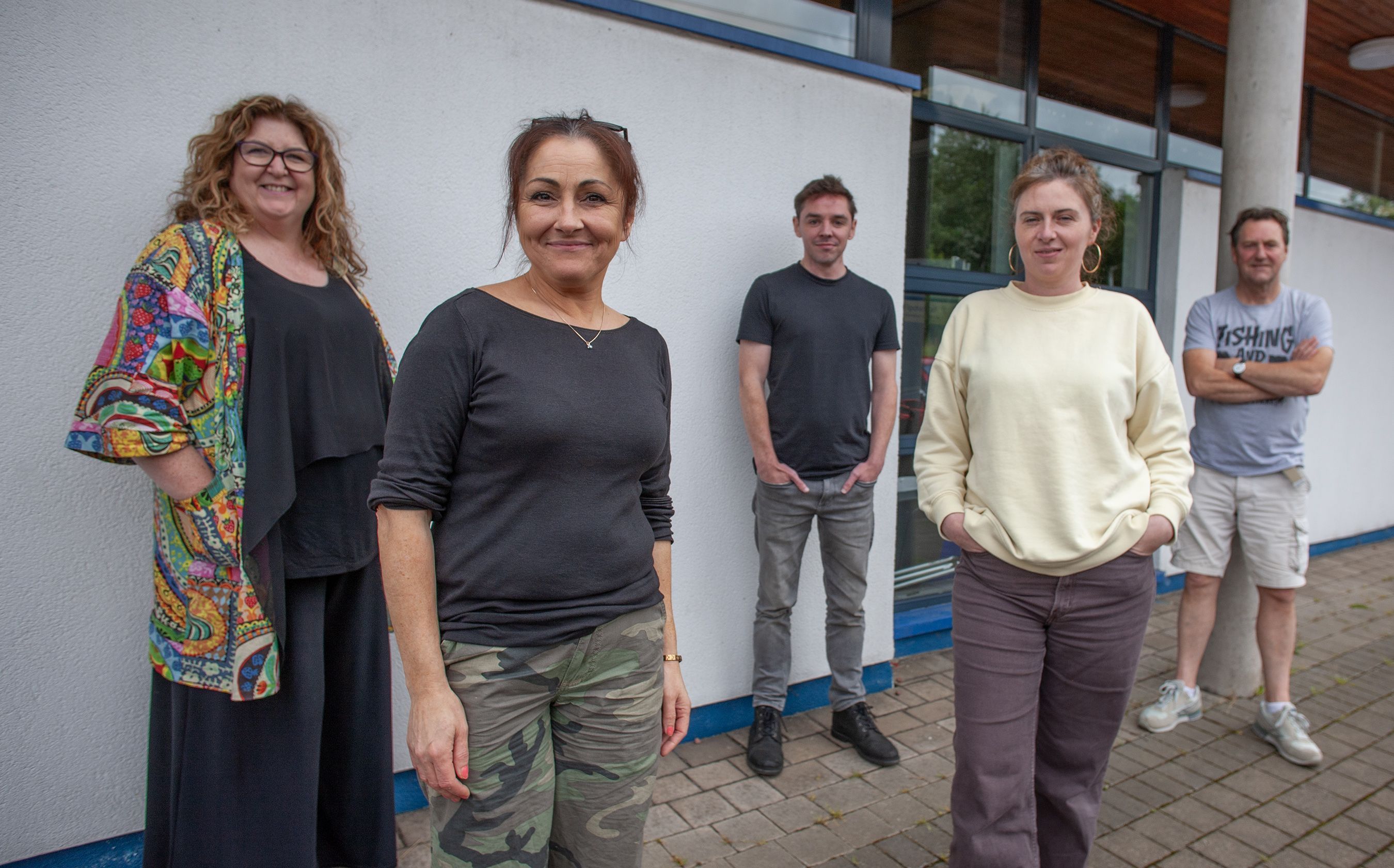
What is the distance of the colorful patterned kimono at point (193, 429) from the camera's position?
1902 millimetres

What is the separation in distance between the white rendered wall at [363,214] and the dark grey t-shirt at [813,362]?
0.74 ft

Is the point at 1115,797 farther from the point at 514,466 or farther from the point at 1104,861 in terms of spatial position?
the point at 514,466

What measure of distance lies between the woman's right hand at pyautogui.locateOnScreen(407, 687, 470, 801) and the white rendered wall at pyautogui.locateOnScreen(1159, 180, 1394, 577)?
587 centimetres

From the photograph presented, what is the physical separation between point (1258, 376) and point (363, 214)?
141 inches

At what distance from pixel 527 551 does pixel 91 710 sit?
1840 mm

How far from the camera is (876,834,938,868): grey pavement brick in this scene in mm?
2705

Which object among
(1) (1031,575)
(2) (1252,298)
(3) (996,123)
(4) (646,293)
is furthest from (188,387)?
(3) (996,123)

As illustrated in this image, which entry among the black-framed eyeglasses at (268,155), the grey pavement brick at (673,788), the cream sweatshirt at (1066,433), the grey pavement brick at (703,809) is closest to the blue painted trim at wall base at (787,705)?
the grey pavement brick at (673,788)

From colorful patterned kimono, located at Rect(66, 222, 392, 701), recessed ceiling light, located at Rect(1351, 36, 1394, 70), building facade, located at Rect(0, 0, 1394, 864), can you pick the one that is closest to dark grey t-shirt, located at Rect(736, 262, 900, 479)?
building facade, located at Rect(0, 0, 1394, 864)

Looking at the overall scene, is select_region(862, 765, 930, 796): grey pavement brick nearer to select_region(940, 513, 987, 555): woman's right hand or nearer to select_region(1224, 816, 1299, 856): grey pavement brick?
select_region(1224, 816, 1299, 856): grey pavement brick

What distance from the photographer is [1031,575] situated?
2162 mm

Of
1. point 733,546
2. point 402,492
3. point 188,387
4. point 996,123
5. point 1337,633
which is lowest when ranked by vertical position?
Answer: point 1337,633

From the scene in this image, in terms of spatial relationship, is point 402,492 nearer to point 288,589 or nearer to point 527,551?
point 527,551

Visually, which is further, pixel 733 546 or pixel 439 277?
pixel 733 546
